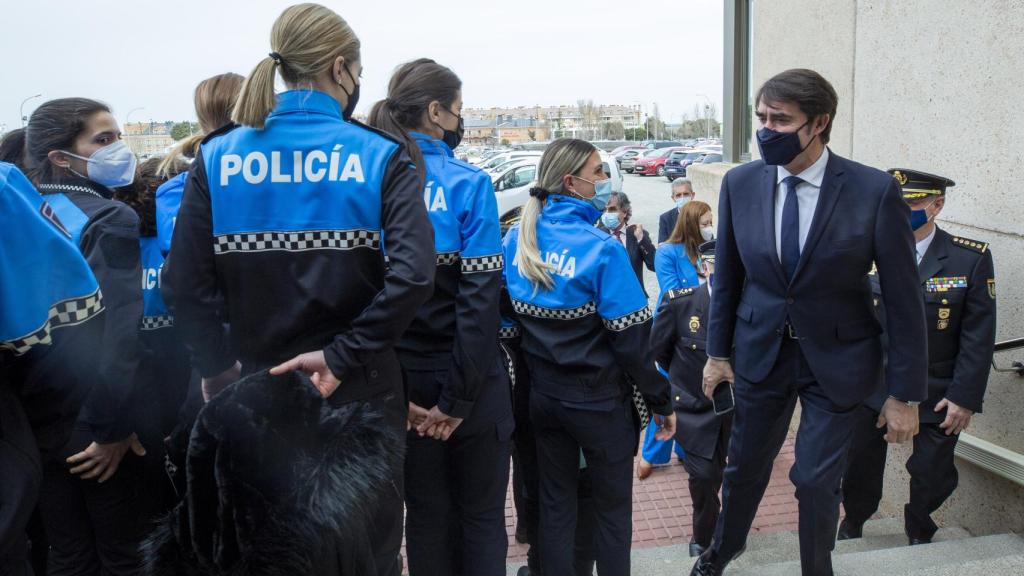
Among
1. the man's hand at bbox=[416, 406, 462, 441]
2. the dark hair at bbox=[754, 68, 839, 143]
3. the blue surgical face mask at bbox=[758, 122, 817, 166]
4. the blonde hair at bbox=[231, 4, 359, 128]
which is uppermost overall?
the blonde hair at bbox=[231, 4, 359, 128]

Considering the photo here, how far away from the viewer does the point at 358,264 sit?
2174 millimetres

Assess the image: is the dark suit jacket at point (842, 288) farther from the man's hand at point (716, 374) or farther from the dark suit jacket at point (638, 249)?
the dark suit jacket at point (638, 249)

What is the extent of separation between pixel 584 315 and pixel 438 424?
0.76 meters

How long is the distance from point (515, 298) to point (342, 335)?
128 centimetres

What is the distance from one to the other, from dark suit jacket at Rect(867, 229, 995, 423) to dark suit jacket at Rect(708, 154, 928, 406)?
0.88 metres

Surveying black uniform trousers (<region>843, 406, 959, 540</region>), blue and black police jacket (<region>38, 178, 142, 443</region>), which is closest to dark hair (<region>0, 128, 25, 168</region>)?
blue and black police jacket (<region>38, 178, 142, 443</region>)

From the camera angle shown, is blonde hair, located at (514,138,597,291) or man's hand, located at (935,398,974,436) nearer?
blonde hair, located at (514,138,597,291)

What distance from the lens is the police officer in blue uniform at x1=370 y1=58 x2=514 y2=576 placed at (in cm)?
277

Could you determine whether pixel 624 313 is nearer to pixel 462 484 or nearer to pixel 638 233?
pixel 462 484

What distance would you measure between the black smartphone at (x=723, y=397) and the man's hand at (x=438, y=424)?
130 cm

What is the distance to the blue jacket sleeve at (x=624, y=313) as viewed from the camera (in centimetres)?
305

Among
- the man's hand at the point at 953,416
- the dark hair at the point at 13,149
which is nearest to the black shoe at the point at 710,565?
the man's hand at the point at 953,416

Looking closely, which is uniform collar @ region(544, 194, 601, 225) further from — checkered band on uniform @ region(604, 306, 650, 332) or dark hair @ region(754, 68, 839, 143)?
dark hair @ region(754, 68, 839, 143)

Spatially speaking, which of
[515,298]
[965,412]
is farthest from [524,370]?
[965,412]
